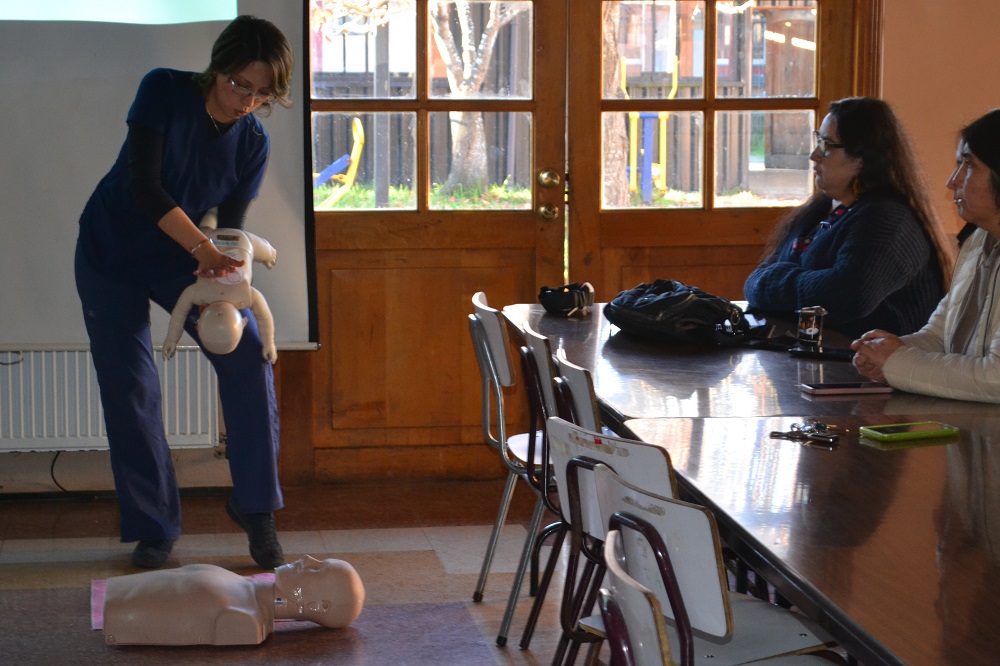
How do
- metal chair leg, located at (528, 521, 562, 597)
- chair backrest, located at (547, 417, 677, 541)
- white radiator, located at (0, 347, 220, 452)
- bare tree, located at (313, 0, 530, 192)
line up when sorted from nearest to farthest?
1. chair backrest, located at (547, 417, 677, 541)
2. metal chair leg, located at (528, 521, 562, 597)
3. white radiator, located at (0, 347, 220, 452)
4. bare tree, located at (313, 0, 530, 192)

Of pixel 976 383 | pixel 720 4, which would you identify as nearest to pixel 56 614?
pixel 976 383

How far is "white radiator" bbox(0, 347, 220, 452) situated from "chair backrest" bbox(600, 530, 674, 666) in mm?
2924

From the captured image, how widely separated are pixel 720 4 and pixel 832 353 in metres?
2.02

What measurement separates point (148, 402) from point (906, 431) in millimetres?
2122

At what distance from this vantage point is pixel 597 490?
152 centimetres

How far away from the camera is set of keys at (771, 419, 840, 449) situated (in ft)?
5.54

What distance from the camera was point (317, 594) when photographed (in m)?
2.72

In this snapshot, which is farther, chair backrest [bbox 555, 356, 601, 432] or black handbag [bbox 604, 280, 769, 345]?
black handbag [bbox 604, 280, 769, 345]

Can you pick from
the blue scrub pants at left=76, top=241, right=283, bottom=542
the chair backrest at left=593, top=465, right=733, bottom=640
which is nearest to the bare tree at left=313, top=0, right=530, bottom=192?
the blue scrub pants at left=76, top=241, right=283, bottom=542

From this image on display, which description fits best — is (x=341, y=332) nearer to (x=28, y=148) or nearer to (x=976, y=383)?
(x=28, y=148)

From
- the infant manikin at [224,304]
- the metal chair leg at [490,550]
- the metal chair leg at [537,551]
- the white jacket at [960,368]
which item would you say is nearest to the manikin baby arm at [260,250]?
the infant manikin at [224,304]

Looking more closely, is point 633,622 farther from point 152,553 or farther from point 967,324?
point 152,553

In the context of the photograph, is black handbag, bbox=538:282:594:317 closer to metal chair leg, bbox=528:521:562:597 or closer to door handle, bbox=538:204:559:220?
metal chair leg, bbox=528:521:562:597

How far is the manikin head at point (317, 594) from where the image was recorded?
2.71 meters
